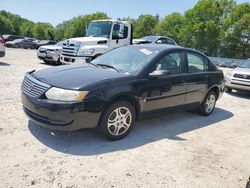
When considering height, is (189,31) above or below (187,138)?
above

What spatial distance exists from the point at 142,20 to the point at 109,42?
6557cm

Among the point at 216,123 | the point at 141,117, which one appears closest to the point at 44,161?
the point at 141,117

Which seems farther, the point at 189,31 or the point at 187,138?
the point at 189,31

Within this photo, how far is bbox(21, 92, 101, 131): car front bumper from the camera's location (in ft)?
12.4

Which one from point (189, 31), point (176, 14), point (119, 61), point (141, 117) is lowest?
point (141, 117)

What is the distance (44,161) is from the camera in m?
3.52

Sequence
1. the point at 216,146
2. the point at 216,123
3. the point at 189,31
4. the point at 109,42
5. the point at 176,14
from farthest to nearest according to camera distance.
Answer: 1. the point at 176,14
2. the point at 189,31
3. the point at 109,42
4. the point at 216,123
5. the point at 216,146

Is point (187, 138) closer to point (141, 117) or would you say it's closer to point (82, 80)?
point (141, 117)

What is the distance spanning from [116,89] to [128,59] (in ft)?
3.65

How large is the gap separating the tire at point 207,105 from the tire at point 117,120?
2.41m

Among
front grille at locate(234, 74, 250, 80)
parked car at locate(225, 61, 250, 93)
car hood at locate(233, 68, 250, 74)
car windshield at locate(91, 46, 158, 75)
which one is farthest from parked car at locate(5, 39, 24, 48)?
car windshield at locate(91, 46, 158, 75)

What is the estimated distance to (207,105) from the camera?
6379mm

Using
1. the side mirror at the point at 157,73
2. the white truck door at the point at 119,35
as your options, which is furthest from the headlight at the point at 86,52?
the side mirror at the point at 157,73

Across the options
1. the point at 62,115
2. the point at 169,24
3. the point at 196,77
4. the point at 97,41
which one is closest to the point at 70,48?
the point at 97,41
